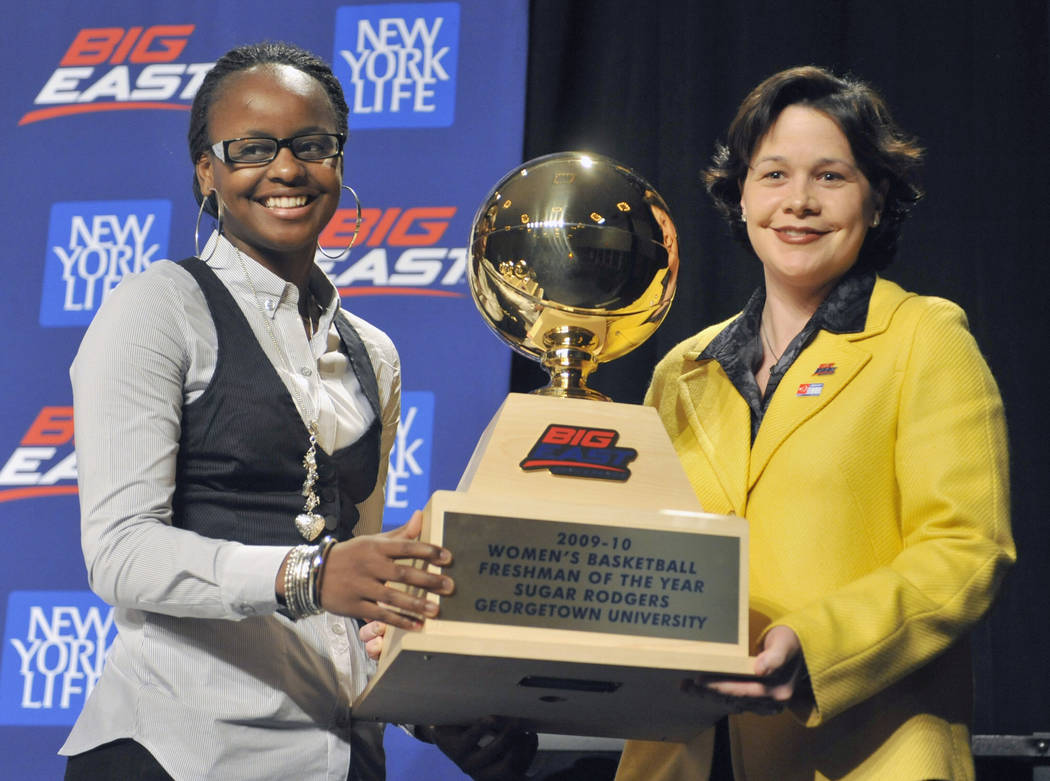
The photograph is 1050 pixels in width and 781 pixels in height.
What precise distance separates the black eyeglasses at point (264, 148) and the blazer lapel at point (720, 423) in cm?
61

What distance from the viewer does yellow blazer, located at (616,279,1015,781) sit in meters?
1.41

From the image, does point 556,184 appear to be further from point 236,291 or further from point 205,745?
point 205,745

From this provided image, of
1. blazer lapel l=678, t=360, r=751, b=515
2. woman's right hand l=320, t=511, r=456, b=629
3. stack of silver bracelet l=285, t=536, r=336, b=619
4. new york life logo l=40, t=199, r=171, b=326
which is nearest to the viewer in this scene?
woman's right hand l=320, t=511, r=456, b=629

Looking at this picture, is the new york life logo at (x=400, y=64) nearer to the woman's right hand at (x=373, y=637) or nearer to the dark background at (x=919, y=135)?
the dark background at (x=919, y=135)

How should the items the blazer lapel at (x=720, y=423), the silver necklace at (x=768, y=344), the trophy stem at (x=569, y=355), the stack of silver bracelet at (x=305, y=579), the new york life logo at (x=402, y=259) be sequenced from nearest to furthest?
the stack of silver bracelet at (x=305, y=579), the trophy stem at (x=569, y=355), the blazer lapel at (x=720, y=423), the silver necklace at (x=768, y=344), the new york life logo at (x=402, y=259)

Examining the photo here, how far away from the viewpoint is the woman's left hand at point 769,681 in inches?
51.5

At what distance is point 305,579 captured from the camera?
1353 mm

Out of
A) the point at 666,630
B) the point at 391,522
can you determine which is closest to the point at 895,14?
the point at 391,522

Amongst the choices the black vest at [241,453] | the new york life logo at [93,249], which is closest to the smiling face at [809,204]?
the black vest at [241,453]

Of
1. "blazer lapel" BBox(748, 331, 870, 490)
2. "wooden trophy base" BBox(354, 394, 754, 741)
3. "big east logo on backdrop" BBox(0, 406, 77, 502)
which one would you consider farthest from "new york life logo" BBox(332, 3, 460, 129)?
"wooden trophy base" BBox(354, 394, 754, 741)

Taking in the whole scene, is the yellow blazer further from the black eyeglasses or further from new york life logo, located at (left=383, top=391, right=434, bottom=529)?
A: new york life logo, located at (left=383, top=391, right=434, bottom=529)

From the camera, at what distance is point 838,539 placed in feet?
5.08

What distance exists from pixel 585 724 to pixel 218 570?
53 centimetres

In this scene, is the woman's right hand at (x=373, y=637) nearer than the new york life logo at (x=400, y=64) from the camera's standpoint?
Yes
